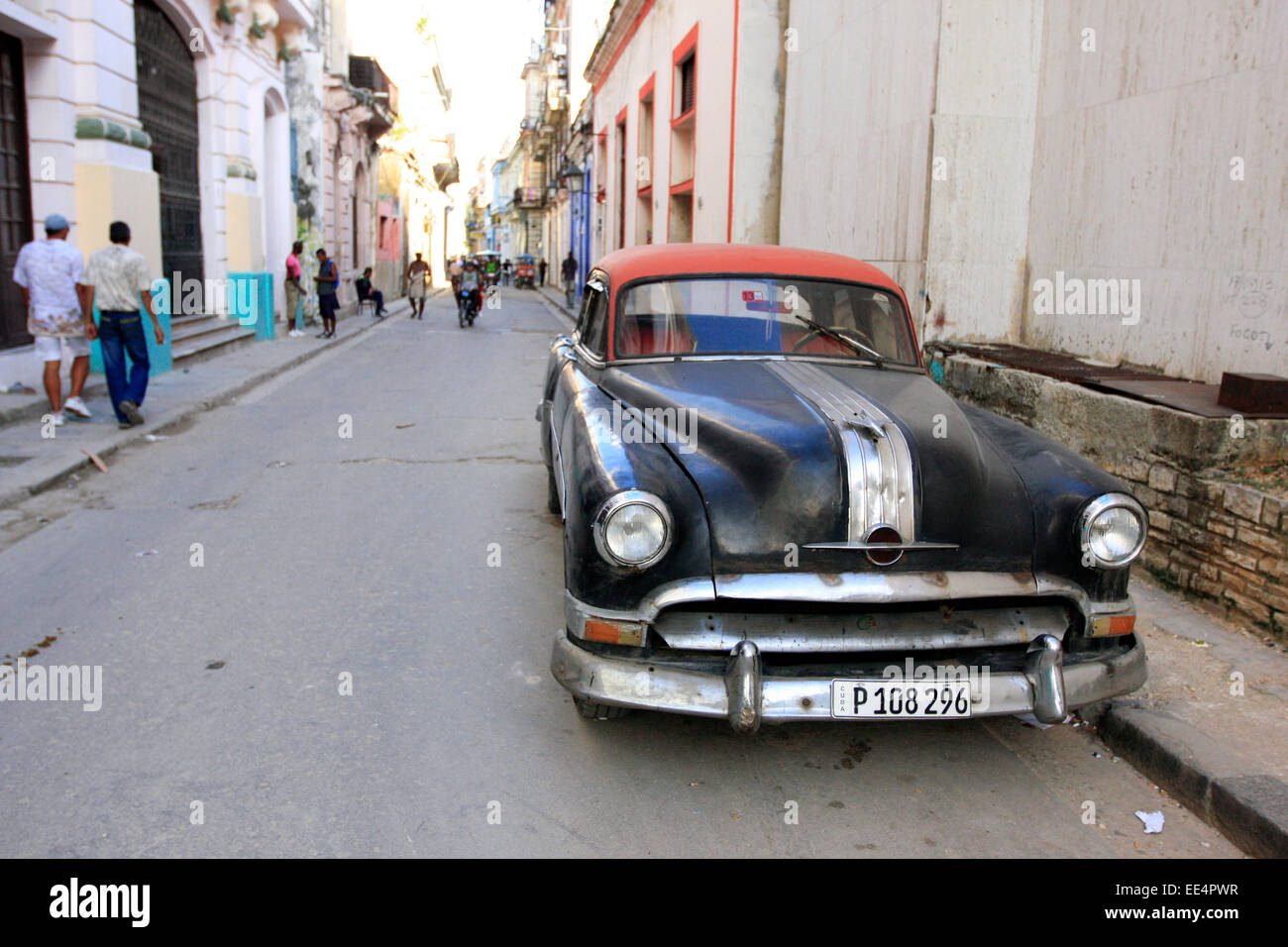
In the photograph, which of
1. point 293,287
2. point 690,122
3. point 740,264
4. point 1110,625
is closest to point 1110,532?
point 1110,625

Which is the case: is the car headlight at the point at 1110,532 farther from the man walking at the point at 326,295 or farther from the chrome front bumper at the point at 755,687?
the man walking at the point at 326,295

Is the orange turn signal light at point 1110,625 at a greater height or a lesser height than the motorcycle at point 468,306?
lesser

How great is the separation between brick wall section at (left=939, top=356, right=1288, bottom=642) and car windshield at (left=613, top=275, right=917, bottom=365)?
53.1 inches

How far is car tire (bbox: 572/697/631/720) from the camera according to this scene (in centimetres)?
344

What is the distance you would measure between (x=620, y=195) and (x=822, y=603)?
2464 cm

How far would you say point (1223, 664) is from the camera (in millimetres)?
4207

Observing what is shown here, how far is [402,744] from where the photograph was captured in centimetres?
349

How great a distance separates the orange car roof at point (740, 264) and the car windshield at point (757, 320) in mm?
64

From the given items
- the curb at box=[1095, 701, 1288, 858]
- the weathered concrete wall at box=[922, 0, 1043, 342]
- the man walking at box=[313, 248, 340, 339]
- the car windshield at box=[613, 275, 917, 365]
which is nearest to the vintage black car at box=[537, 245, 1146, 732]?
the curb at box=[1095, 701, 1288, 858]

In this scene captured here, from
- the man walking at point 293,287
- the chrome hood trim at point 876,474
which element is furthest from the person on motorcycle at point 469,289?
the chrome hood trim at point 876,474

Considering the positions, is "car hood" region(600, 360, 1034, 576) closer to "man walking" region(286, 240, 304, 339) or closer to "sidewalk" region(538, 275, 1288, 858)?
"sidewalk" region(538, 275, 1288, 858)

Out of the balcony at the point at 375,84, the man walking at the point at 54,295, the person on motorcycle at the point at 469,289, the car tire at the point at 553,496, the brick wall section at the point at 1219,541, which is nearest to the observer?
the brick wall section at the point at 1219,541

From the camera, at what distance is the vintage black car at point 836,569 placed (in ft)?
10.2
